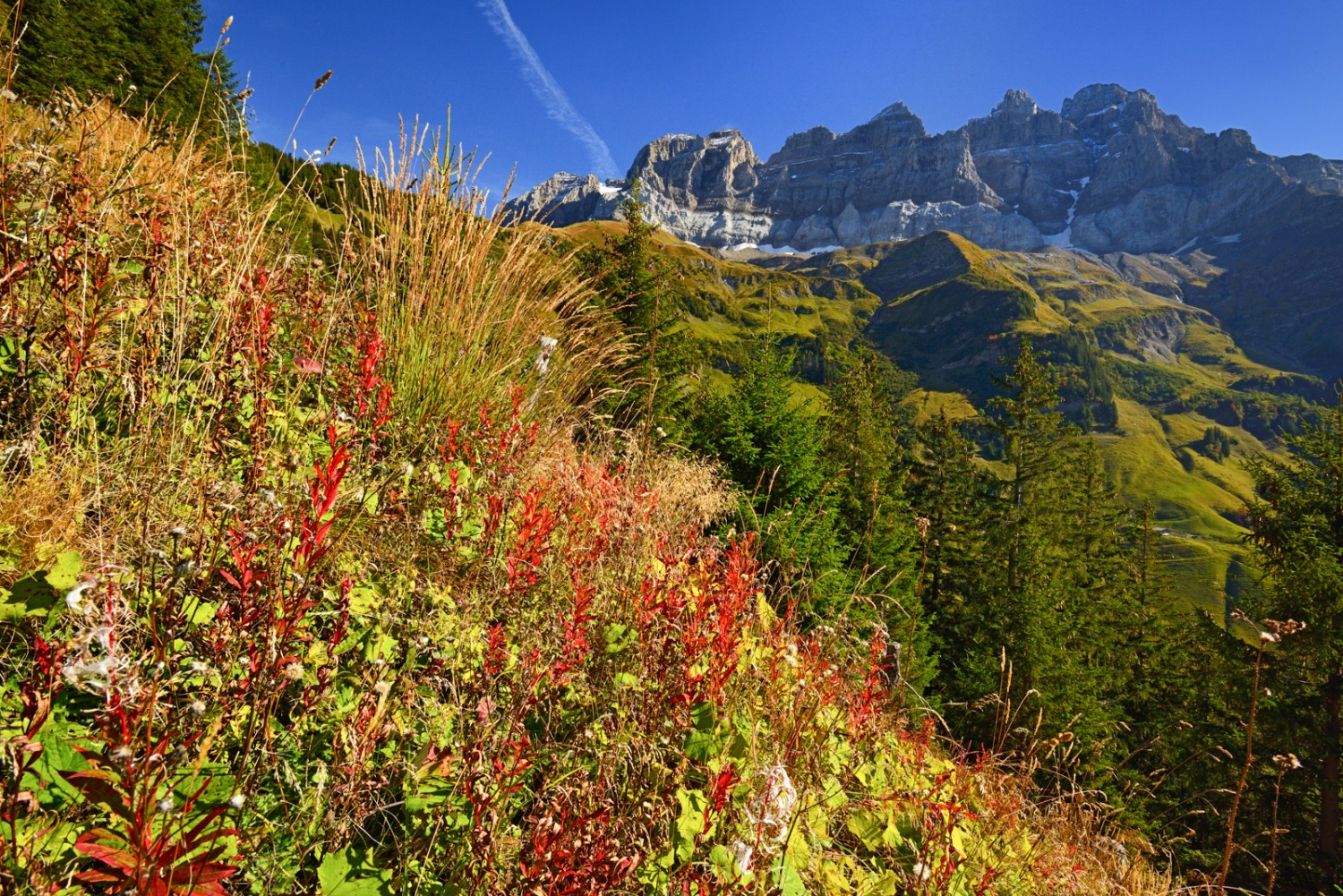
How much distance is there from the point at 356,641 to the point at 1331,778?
2600 centimetres

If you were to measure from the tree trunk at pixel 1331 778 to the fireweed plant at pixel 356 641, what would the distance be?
2191 cm

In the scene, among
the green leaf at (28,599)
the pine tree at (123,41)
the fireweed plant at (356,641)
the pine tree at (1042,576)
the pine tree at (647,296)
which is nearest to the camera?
the fireweed plant at (356,641)

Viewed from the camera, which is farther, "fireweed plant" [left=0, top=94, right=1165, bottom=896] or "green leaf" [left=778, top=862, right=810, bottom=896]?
"green leaf" [left=778, top=862, right=810, bottom=896]

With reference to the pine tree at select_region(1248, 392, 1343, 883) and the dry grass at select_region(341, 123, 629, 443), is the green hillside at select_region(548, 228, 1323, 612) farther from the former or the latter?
the dry grass at select_region(341, 123, 629, 443)

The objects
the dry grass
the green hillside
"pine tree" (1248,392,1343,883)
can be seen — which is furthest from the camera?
the green hillside

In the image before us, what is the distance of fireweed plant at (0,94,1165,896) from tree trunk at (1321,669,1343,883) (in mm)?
21908

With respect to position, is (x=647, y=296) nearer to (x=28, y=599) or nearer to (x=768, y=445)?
(x=768, y=445)

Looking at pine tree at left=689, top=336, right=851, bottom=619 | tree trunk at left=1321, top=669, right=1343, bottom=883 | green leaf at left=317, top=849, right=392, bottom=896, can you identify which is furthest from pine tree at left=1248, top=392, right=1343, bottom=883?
green leaf at left=317, top=849, right=392, bottom=896

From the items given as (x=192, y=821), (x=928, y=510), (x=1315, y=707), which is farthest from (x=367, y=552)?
(x=928, y=510)

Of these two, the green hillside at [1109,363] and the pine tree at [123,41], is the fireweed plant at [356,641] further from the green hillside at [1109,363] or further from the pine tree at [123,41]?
the green hillside at [1109,363]

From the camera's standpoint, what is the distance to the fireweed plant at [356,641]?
104 centimetres

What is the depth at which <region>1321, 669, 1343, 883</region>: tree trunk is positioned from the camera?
52.4 ft

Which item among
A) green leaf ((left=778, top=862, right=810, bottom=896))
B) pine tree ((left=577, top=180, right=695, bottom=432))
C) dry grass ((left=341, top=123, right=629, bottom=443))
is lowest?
green leaf ((left=778, top=862, right=810, bottom=896))

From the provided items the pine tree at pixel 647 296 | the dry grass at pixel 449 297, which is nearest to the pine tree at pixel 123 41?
the pine tree at pixel 647 296
